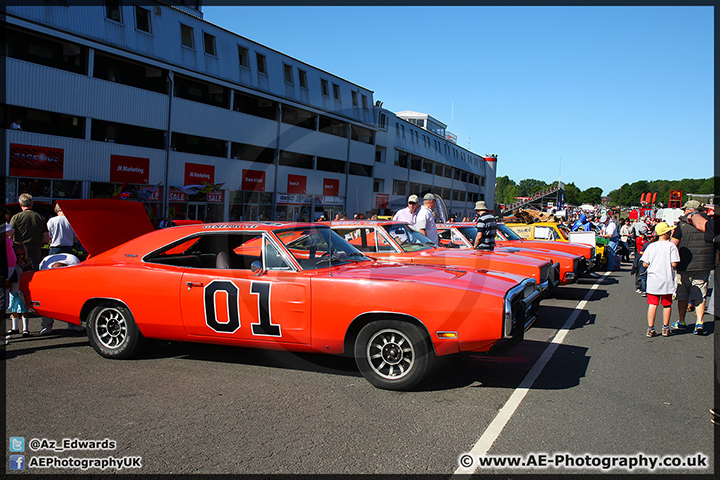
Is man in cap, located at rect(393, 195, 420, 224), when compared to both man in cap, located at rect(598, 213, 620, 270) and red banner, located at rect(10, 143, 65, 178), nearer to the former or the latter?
man in cap, located at rect(598, 213, 620, 270)

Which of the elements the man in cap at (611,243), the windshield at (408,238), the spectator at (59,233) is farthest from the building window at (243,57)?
the windshield at (408,238)

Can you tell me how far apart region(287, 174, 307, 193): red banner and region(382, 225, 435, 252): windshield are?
71.9 ft

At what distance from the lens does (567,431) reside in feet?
13.0

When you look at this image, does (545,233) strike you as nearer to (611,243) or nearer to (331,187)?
(611,243)

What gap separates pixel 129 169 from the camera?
21.7m

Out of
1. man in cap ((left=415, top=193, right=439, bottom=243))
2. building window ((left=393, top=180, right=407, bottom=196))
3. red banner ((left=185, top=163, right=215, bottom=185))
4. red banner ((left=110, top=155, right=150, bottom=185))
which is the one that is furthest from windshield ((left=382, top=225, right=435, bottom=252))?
building window ((left=393, top=180, right=407, bottom=196))

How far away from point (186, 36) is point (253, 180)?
7616 mm

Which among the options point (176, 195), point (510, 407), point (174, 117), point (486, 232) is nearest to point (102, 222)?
point (510, 407)

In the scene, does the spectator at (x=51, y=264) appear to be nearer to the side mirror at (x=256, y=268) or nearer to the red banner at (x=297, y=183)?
the side mirror at (x=256, y=268)

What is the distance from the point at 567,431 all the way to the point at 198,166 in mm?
23364

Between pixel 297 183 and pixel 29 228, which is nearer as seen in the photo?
pixel 29 228

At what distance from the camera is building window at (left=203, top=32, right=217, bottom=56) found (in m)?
25.0

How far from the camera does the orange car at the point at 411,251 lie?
26.7 ft

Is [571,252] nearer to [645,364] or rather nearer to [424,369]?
[645,364]
